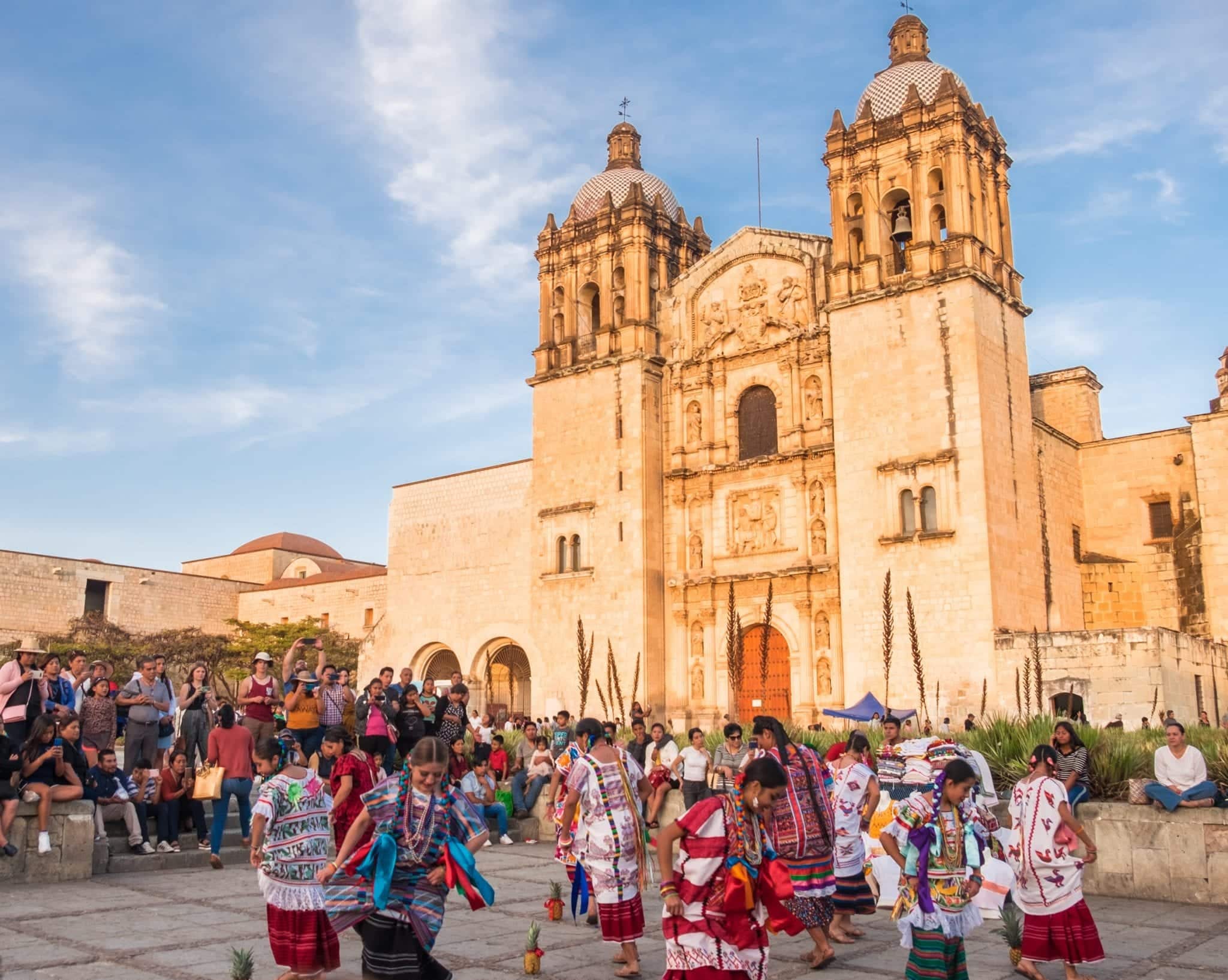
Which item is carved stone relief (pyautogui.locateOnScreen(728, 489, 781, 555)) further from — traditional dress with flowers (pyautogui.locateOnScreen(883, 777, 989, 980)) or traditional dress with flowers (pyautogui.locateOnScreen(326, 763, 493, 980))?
traditional dress with flowers (pyautogui.locateOnScreen(326, 763, 493, 980))

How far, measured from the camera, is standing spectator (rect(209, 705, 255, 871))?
11.2m

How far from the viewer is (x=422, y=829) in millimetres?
5727

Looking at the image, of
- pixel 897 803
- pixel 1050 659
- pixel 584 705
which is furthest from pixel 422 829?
pixel 584 705

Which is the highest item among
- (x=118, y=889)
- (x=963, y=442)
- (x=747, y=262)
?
(x=747, y=262)

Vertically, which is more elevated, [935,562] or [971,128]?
[971,128]

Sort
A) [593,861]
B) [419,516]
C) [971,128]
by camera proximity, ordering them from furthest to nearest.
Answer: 1. [419,516]
2. [971,128]
3. [593,861]

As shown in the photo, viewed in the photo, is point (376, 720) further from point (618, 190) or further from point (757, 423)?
point (618, 190)

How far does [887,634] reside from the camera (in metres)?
21.9

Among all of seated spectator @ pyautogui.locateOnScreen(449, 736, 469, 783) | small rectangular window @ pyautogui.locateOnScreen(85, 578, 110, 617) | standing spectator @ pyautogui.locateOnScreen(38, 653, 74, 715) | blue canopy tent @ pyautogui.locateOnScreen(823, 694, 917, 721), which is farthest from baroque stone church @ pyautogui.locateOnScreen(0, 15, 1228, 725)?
small rectangular window @ pyautogui.locateOnScreen(85, 578, 110, 617)

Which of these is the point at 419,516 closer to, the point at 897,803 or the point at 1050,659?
the point at 1050,659

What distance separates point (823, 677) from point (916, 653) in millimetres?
3474

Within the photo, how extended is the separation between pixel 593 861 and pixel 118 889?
4.81 m

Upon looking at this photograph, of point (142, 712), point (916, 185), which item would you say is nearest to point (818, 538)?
point (916, 185)

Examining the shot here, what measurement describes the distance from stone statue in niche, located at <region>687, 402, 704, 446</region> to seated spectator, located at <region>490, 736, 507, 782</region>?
13.3 m
